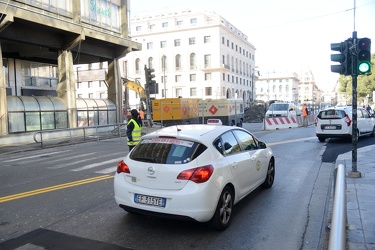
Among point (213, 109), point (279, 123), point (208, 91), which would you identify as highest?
point (208, 91)

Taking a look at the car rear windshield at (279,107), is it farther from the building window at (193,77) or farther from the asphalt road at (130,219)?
the building window at (193,77)

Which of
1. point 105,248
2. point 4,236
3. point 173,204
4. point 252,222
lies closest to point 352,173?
point 252,222

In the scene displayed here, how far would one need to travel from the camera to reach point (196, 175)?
4598 millimetres

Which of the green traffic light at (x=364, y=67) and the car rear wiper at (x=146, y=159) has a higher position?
the green traffic light at (x=364, y=67)

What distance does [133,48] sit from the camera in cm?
3083

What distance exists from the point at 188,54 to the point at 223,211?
78433 mm

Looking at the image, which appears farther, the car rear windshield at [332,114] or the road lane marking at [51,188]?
the car rear windshield at [332,114]

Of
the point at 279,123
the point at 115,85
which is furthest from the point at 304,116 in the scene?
the point at 115,85

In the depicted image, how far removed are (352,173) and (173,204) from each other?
5.26m

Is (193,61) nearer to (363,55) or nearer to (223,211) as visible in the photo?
(363,55)

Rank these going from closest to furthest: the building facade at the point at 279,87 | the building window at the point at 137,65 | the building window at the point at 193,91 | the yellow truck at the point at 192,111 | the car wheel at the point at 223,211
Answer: the car wheel at the point at 223,211 → the yellow truck at the point at 192,111 → the building window at the point at 193,91 → the building window at the point at 137,65 → the building facade at the point at 279,87

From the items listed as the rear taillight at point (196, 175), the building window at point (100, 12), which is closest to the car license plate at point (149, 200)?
the rear taillight at point (196, 175)

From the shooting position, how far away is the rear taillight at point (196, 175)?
A: 4.58 m

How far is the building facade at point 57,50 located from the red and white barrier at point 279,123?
13.3 meters
